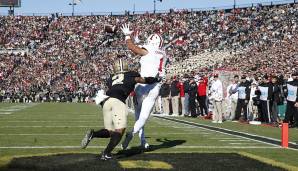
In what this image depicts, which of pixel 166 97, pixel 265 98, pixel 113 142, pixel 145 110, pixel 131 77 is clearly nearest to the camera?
pixel 113 142

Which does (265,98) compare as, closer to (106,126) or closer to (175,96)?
(175,96)

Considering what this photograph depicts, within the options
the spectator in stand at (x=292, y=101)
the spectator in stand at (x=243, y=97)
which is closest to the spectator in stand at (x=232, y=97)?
the spectator in stand at (x=243, y=97)

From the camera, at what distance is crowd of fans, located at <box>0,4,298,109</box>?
45.5m

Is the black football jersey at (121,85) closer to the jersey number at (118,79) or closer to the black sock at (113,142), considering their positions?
the jersey number at (118,79)

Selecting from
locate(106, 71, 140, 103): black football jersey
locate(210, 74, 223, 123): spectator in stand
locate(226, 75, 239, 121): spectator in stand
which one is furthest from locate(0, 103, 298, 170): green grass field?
locate(226, 75, 239, 121): spectator in stand

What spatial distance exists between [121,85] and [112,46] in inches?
1917

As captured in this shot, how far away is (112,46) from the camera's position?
186ft

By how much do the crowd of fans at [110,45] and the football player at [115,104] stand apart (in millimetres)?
30069

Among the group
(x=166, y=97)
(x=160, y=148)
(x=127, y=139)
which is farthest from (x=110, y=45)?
(x=127, y=139)

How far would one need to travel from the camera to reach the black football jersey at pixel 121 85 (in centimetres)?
814

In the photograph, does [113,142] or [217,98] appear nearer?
[113,142]

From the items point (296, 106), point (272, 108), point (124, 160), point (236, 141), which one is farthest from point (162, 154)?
point (272, 108)

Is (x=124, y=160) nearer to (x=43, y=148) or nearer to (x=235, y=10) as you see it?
(x=43, y=148)

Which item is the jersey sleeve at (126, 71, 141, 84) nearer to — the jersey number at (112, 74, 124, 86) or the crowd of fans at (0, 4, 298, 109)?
the jersey number at (112, 74, 124, 86)
